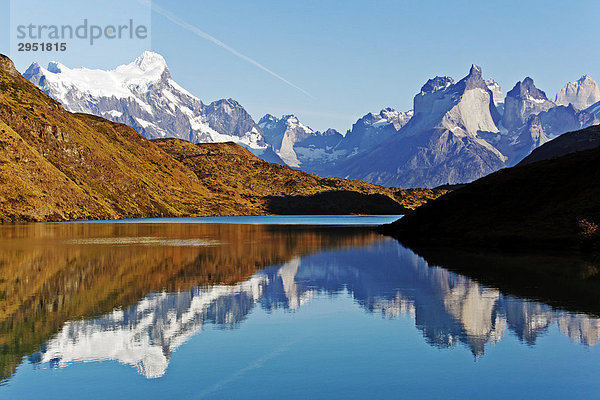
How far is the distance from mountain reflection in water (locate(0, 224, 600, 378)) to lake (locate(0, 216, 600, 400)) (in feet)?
0.52

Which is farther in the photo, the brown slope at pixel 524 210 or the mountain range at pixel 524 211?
the brown slope at pixel 524 210

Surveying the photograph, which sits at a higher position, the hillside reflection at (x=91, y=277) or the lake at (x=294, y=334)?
the hillside reflection at (x=91, y=277)

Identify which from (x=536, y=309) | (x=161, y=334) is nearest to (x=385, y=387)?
(x=161, y=334)

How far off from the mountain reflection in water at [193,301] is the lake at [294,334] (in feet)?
0.52

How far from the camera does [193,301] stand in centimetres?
4184

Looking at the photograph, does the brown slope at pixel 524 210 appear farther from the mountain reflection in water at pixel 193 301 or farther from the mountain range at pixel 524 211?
the mountain reflection in water at pixel 193 301

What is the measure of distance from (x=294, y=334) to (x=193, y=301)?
11957 millimetres

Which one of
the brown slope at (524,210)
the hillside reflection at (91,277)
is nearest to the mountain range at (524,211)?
the brown slope at (524,210)

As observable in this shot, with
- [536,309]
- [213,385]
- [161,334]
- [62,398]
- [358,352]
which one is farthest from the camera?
[536,309]

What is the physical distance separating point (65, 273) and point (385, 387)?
43363mm

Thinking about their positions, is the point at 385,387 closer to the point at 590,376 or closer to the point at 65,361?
the point at 590,376

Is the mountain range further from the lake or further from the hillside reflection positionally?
the hillside reflection

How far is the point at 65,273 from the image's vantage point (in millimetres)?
56844

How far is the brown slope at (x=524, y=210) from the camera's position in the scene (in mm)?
88062
